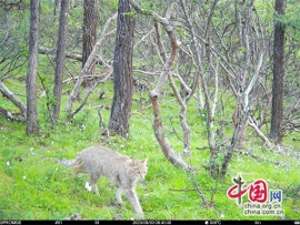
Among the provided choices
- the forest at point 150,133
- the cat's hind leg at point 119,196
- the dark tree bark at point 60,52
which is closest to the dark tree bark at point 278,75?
the forest at point 150,133

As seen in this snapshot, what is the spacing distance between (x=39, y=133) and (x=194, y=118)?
30.6 ft

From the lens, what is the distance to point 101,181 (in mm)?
11164

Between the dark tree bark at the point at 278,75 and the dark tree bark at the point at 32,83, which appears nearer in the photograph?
the dark tree bark at the point at 32,83

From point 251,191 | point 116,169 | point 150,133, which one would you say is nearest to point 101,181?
point 116,169

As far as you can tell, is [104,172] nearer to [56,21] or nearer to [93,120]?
[93,120]

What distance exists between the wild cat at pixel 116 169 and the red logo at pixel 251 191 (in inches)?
80.0

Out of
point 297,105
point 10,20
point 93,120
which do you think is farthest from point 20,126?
point 297,105

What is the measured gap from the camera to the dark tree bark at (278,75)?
19100 mm

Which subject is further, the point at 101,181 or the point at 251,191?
the point at 101,181

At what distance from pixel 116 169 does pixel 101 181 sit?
1.41 m

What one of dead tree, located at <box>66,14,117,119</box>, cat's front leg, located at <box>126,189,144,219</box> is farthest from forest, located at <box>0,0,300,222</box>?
dead tree, located at <box>66,14,117,119</box>

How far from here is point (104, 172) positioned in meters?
10.1

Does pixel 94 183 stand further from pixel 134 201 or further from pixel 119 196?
pixel 134 201

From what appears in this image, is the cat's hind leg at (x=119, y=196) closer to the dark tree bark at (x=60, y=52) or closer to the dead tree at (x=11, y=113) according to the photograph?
the dark tree bark at (x=60, y=52)
